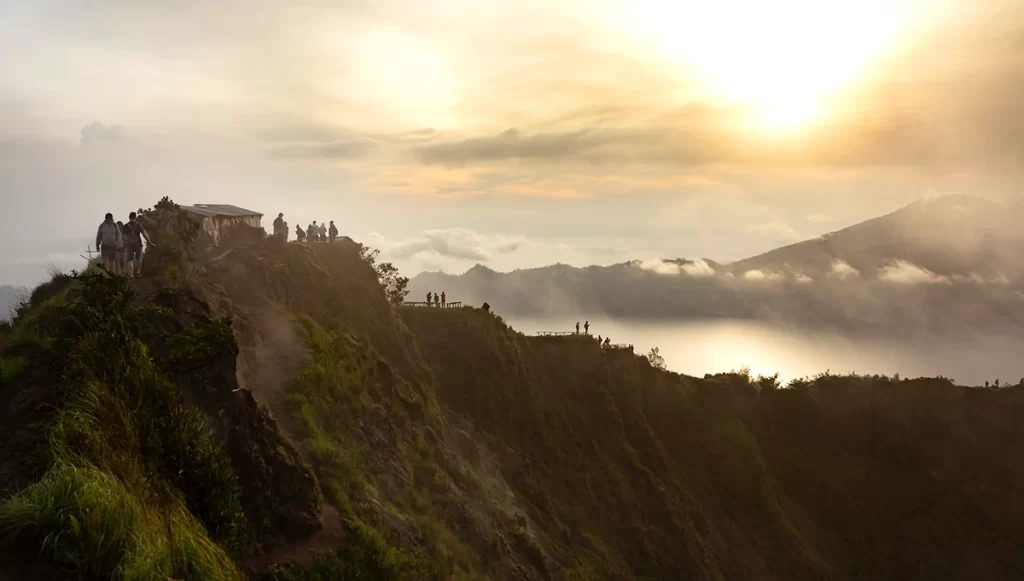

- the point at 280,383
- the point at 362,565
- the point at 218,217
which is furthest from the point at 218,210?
the point at 362,565

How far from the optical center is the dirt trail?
42.0ft

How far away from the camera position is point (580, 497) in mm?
40719

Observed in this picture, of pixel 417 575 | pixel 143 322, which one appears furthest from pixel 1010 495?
pixel 143 322

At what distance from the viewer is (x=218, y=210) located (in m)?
30.5

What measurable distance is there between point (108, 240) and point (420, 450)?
1470cm

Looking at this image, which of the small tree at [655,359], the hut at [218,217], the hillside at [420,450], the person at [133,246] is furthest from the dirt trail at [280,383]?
the small tree at [655,359]

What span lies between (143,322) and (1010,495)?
6846 cm

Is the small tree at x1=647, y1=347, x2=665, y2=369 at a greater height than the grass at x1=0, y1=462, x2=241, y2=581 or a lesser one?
lesser

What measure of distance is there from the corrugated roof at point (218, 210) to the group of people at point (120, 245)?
29.2 feet

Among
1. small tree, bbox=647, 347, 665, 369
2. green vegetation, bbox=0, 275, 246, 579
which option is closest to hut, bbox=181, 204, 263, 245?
green vegetation, bbox=0, 275, 246, 579

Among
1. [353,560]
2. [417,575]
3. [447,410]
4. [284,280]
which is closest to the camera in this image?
[353,560]

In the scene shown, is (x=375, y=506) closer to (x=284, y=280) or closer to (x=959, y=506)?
(x=284, y=280)

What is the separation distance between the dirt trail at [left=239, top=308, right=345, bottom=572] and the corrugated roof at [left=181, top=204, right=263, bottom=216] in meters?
7.37

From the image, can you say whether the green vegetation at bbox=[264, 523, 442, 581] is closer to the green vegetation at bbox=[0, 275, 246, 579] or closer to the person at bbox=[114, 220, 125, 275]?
the green vegetation at bbox=[0, 275, 246, 579]
